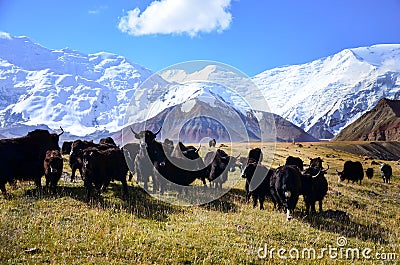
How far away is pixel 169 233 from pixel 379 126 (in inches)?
7192

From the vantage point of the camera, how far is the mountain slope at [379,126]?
535 feet

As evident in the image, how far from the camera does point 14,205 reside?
38.0 ft

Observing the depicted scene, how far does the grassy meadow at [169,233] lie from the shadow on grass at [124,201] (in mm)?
35

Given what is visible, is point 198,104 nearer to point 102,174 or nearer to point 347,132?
point 102,174

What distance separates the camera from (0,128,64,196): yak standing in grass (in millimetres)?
13727

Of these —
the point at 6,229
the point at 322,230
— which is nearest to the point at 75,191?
the point at 6,229

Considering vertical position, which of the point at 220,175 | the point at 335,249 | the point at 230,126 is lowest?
the point at 335,249

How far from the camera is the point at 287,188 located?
44.1 ft

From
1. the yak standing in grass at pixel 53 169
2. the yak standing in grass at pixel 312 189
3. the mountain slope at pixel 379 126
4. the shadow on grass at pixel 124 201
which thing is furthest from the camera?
the mountain slope at pixel 379 126

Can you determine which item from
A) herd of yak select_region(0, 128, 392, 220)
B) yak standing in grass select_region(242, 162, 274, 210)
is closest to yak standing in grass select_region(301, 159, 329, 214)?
herd of yak select_region(0, 128, 392, 220)

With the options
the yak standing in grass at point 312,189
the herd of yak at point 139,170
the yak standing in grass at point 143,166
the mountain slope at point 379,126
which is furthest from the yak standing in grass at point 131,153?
the mountain slope at point 379,126

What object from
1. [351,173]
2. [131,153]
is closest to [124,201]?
[131,153]

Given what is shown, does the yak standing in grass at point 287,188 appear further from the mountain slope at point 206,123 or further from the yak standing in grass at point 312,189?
the mountain slope at point 206,123

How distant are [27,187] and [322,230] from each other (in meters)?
11.3
